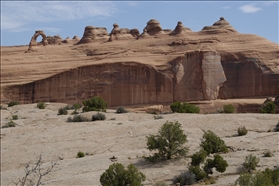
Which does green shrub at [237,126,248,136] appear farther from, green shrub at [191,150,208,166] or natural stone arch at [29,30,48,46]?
natural stone arch at [29,30,48,46]

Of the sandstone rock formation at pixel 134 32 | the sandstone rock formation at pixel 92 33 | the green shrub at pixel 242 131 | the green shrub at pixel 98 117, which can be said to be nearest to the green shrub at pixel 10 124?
the green shrub at pixel 98 117

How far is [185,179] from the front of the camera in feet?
56.7

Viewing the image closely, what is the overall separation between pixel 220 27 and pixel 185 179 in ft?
130

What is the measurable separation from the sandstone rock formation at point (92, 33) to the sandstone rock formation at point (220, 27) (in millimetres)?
14827

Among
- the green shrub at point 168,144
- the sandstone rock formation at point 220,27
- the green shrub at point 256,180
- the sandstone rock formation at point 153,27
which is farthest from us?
the sandstone rock formation at point 153,27

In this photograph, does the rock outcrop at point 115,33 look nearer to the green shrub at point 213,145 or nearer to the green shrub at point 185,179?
the green shrub at point 213,145

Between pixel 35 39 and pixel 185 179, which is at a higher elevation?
pixel 35 39

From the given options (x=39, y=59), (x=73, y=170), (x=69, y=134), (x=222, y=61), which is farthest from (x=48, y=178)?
(x=39, y=59)

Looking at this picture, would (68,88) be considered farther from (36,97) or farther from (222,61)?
(222,61)

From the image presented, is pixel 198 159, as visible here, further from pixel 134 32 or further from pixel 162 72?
pixel 134 32

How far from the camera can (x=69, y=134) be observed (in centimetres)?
2752

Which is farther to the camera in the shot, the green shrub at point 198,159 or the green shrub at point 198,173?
the green shrub at point 198,159

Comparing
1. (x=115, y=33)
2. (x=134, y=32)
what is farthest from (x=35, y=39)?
(x=134, y=32)

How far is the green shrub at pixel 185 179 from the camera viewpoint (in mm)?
17203
